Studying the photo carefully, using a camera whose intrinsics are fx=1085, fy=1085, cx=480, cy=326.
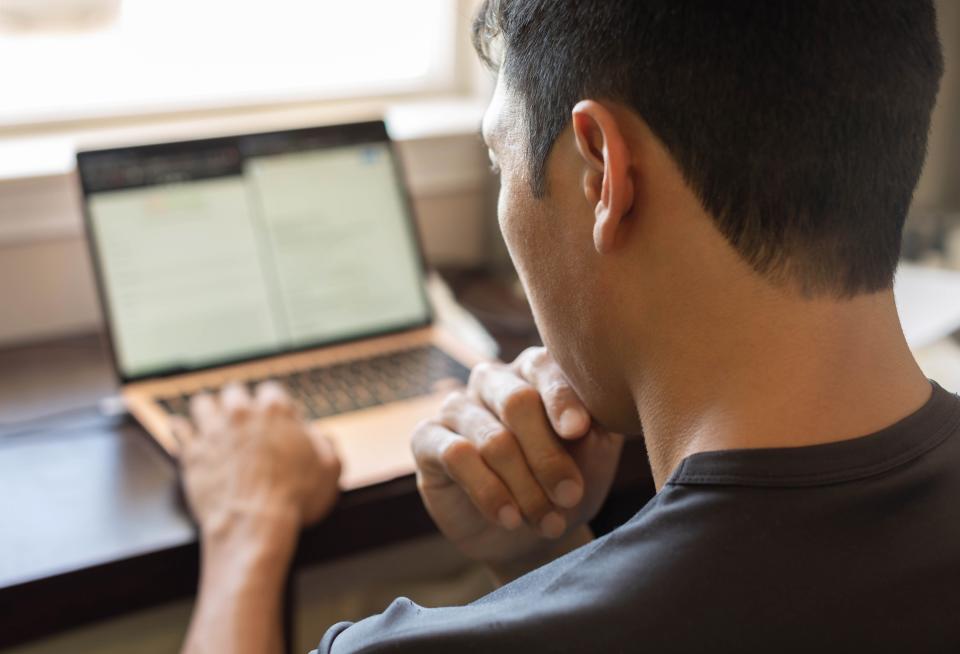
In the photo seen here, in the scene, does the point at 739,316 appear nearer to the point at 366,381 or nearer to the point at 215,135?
the point at 366,381

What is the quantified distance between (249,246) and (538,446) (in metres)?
0.58

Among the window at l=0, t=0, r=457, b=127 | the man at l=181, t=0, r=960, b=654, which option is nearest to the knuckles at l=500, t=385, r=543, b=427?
the man at l=181, t=0, r=960, b=654

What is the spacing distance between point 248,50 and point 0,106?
0.38 m

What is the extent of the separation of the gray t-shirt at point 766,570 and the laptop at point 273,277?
1.79ft

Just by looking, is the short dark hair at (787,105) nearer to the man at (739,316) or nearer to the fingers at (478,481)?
the man at (739,316)

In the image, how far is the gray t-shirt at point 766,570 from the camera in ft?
1.86

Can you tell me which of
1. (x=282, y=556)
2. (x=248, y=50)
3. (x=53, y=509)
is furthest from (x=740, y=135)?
(x=248, y=50)

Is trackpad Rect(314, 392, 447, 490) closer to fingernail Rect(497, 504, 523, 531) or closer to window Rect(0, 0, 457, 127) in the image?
fingernail Rect(497, 504, 523, 531)

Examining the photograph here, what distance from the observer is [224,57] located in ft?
5.53

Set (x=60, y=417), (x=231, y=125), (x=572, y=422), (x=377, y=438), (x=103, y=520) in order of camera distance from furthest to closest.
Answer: (x=231, y=125)
(x=60, y=417)
(x=377, y=438)
(x=103, y=520)
(x=572, y=422)

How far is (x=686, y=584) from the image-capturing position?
0.57 metres

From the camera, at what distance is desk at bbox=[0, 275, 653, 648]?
91 centimetres

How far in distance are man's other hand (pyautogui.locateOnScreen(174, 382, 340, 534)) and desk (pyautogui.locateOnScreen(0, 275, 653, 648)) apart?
0.02m

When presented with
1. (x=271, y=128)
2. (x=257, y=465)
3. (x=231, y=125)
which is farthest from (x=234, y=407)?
(x=231, y=125)
